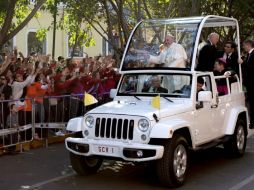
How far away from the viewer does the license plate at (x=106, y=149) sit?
732 cm

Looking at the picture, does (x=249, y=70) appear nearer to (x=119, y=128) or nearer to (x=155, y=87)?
(x=155, y=87)

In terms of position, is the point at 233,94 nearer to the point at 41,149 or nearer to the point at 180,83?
the point at 180,83

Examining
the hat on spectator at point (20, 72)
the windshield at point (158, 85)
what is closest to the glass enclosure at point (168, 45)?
the windshield at point (158, 85)

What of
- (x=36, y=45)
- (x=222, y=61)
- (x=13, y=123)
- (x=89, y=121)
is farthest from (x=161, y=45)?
(x=36, y=45)

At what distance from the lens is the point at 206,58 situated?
29.8ft

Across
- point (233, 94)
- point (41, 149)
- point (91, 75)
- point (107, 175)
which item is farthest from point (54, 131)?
point (233, 94)

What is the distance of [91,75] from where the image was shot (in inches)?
519

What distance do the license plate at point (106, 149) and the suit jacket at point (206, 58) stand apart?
2415mm

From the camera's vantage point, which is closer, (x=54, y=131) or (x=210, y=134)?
(x=210, y=134)

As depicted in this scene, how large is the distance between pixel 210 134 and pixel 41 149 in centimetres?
367

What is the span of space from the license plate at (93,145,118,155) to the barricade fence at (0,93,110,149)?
2912mm

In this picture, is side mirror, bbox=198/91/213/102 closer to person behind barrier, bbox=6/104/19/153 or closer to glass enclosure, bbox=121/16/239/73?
glass enclosure, bbox=121/16/239/73

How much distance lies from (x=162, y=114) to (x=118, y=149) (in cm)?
83

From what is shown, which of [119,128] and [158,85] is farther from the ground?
A: [158,85]
